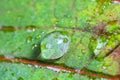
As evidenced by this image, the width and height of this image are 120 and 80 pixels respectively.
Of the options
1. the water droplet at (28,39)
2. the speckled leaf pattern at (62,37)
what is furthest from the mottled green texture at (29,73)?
the water droplet at (28,39)

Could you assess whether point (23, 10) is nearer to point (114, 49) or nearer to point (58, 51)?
point (58, 51)

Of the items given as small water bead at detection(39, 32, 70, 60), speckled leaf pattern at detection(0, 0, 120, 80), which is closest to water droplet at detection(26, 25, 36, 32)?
speckled leaf pattern at detection(0, 0, 120, 80)

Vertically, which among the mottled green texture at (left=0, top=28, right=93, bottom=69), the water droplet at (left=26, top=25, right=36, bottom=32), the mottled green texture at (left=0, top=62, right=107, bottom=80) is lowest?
the mottled green texture at (left=0, top=62, right=107, bottom=80)

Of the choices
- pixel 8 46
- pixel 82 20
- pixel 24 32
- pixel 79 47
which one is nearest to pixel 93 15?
pixel 82 20

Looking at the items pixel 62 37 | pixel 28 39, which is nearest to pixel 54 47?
pixel 62 37

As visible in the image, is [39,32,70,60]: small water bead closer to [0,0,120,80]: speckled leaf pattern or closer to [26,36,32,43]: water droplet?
[0,0,120,80]: speckled leaf pattern

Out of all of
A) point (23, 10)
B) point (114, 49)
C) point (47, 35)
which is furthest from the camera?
point (23, 10)
